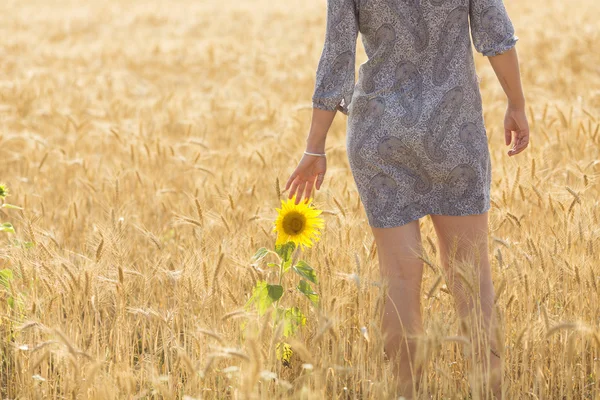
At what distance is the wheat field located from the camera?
2.30 m

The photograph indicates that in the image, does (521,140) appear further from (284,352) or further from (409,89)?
(284,352)

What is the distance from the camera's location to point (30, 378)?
2363 millimetres

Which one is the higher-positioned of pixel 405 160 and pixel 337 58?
pixel 337 58

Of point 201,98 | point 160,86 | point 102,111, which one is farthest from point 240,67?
point 102,111

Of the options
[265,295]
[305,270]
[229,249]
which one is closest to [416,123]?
[305,270]

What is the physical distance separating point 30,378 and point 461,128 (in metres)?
1.39

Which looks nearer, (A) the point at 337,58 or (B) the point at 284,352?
(A) the point at 337,58

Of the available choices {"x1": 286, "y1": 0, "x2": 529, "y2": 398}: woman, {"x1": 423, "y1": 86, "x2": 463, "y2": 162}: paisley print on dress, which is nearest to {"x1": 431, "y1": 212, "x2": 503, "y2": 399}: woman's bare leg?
{"x1": 286, "y1": 0, "x2": 529, "y2": 398}: woman

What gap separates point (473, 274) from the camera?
7.00ft

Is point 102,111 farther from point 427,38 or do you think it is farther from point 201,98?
point 427,38

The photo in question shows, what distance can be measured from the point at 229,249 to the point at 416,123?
3.05 ft

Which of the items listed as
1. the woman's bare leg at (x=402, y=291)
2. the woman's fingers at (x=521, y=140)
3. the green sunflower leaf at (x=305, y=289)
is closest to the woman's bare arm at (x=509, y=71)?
the woman's fingers at (x=521, y=140)

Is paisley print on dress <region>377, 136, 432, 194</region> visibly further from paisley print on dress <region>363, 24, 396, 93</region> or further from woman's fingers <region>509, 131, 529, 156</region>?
woman's fingers <region>509, 131, 529, 156</region>

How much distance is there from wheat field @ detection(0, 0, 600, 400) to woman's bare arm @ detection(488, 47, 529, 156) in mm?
453
